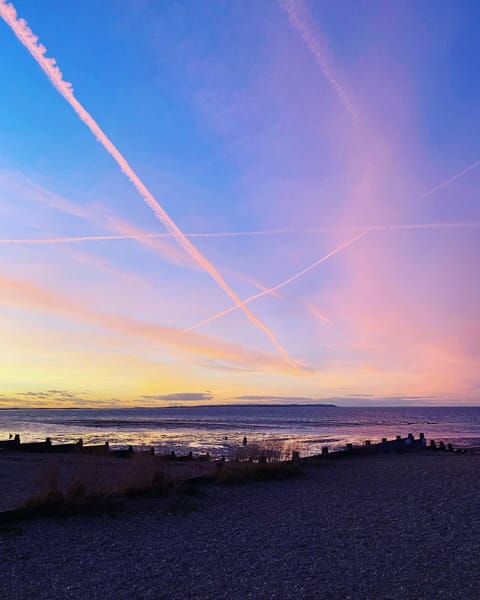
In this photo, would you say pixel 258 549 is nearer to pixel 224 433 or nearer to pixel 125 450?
pixel 125 450

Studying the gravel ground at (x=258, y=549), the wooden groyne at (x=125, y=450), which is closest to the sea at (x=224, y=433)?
the wooden groyne at (x=125, y=450)

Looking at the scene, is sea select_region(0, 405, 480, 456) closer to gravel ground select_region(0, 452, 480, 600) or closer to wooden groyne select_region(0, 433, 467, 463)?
wooden groyne select_region(0, 433, 467, 463)

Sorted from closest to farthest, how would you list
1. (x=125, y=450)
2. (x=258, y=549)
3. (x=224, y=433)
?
1. (x=258, y=549)
2. (x=125, y=450)
3. (x=224, y=433)

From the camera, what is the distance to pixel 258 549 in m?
8.46

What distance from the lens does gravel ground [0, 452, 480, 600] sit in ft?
21.7

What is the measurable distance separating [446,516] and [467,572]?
4.22m

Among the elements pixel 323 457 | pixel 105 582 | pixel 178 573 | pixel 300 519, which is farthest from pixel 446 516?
pixel 323 457

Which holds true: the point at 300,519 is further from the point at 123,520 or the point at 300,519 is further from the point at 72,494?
the point at 72,494

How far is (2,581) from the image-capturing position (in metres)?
6.81

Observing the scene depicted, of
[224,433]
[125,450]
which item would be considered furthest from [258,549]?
[224,433]

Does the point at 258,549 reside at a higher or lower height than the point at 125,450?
lower

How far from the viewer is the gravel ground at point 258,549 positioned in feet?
21.7

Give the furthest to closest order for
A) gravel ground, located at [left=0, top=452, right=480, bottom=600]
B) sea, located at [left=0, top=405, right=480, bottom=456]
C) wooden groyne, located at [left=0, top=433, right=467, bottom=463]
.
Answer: sea, located at [left=0, top=405, right=480, bottom=456] → wooden groyne, located at [left=0, top=433, right=467, bottom=463] → gravel ground, located at [left=0, top=452, right=480, bottom=600]

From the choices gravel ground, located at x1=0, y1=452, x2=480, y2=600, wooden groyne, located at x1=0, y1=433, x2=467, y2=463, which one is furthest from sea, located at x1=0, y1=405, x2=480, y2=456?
gravel ground, located at x1=0, y1=452, x2=480, y2=600
